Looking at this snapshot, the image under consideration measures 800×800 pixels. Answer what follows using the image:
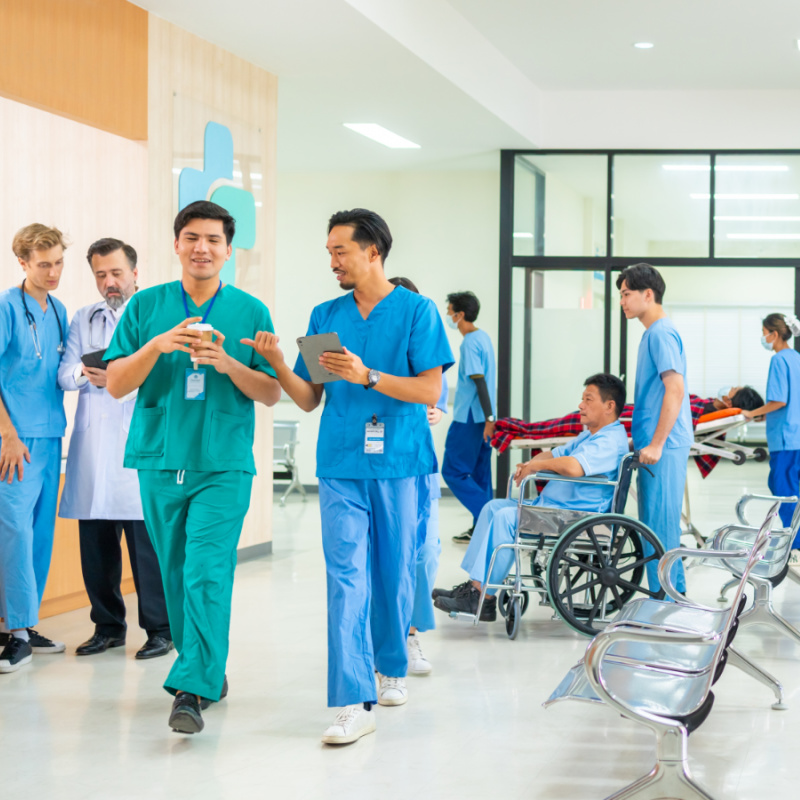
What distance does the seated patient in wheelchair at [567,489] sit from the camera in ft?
14.0

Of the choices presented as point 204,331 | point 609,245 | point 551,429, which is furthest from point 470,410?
point 204,331

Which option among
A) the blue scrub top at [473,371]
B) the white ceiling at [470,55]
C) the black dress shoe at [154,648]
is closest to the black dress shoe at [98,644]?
the black dress shoe at [154,648]

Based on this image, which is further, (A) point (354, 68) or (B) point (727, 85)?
(B) point (727, 85)

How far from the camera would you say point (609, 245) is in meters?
8.47

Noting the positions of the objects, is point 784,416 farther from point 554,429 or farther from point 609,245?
point 609,245

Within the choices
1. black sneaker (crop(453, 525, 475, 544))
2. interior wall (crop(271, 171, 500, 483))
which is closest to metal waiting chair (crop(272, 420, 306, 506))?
interior wall (crop(271, 171, 500, 483))

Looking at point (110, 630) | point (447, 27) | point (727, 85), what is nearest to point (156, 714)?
point (110, 630)

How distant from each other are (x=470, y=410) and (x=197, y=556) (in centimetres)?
398

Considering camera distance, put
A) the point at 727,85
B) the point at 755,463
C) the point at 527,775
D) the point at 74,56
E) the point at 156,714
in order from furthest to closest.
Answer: the point at 755,463 < the point at 727,85 < the point at 74,56 < the point at 156,714 < the point at 527,775

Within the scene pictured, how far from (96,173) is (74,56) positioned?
2.68ft

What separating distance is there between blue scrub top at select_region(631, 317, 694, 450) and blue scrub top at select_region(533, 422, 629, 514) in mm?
223

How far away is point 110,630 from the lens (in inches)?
161

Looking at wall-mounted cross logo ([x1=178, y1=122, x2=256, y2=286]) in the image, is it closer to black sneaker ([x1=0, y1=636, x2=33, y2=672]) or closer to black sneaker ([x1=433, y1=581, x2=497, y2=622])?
black sneaker ([x1=433, y1=581, x2=497, y2=622])

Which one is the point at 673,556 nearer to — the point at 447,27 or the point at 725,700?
the point at 725,700
